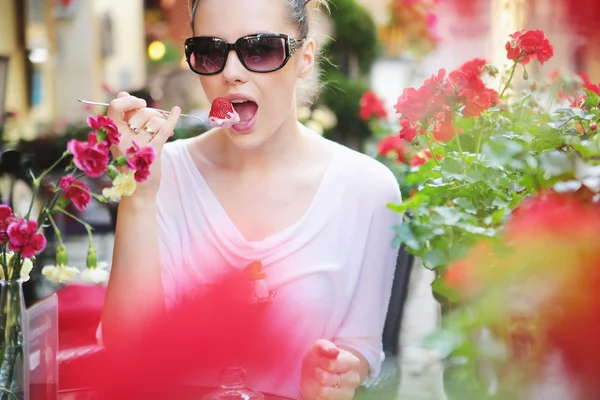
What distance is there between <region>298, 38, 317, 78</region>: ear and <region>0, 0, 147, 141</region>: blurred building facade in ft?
17.4

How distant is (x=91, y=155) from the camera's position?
1.15 m

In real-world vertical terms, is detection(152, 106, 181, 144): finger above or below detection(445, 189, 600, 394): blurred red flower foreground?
above

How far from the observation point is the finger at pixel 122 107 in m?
1.44

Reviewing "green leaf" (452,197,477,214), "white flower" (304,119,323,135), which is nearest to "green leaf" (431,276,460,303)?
"green leaf" (452,197,477,214)

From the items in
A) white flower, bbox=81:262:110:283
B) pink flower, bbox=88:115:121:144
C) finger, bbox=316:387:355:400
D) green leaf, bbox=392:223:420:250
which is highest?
pink flower, bbox=88:115:121:144

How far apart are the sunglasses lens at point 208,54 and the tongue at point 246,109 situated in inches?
3.4

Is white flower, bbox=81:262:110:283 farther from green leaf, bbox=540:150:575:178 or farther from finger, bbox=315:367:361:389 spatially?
green leaf, bbox=540:150:575:178

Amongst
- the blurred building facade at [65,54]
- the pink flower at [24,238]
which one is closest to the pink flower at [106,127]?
the pink flower at [24,238]

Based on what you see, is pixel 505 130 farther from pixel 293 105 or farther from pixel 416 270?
pixel 416 270

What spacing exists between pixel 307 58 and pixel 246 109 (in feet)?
0.68

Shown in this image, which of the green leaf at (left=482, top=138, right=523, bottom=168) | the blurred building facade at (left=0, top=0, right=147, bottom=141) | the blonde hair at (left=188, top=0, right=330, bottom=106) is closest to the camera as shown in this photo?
the green leaf at (left=482, top=138, right=523, bottom=168)

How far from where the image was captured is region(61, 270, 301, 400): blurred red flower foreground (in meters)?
1.54

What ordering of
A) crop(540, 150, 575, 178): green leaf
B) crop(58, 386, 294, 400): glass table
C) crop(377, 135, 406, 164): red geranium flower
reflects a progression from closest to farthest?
crop(540, 150, 575, 178): green leaf, crop(58, 386, 294, 400): glass table, crop(377, 135, 406, 164): red geranium flower

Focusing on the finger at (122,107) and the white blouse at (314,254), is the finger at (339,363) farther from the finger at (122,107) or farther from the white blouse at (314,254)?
the finger at (122,107)
